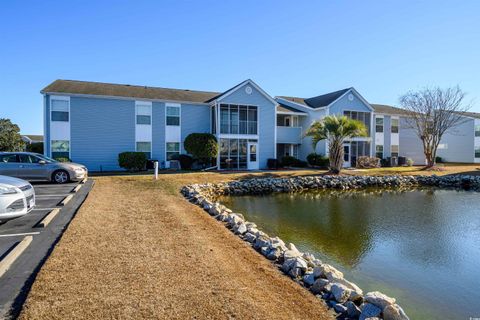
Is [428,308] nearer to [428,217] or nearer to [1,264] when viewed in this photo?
[1,264]

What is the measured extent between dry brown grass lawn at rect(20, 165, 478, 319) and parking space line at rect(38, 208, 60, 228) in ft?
2.14

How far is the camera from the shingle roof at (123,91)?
75.1 ft

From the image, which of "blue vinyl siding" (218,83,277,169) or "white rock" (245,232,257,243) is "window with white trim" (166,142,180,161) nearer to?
"blue vinyl siding" (218,83,277,169)

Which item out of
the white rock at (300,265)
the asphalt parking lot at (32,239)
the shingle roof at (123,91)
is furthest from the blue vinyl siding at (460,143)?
the asphalt parking lot at (32,239)

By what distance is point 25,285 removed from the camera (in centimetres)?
440

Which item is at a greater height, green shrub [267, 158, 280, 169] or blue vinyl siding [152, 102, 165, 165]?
blue vinyl siding [152, 102, 165, 165]

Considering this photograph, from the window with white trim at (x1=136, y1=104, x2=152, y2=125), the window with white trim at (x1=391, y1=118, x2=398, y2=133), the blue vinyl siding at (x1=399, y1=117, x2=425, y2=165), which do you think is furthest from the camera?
the blue vinyl siding at (x1=399, y1=117, x2=425, y2=165)

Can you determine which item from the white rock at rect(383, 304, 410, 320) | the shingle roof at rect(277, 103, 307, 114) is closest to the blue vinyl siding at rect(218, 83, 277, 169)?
the shingle roof at rect(277, 103, 307, 114)

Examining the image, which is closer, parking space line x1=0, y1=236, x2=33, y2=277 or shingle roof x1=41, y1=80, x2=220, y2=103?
parking space line x1=0, y1=236, x2=33, y2=277

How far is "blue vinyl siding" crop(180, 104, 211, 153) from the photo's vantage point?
25.7m

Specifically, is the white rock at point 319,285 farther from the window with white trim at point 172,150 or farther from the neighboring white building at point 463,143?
the neighboring white building at point 463,143

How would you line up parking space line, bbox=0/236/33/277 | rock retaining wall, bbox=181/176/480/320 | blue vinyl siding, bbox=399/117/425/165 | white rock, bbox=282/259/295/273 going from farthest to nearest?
blue vinyl siding, bbox=399/117/425/165 → white rock, bbox=282/259/295/273 → parking space line, bbox=0/236/33/277 → rock retaining wall, bbox=181/176/480/320

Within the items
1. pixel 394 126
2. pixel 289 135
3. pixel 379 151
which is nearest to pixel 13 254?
pixel 289 135

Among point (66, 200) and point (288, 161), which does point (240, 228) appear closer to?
point (66, 200)
